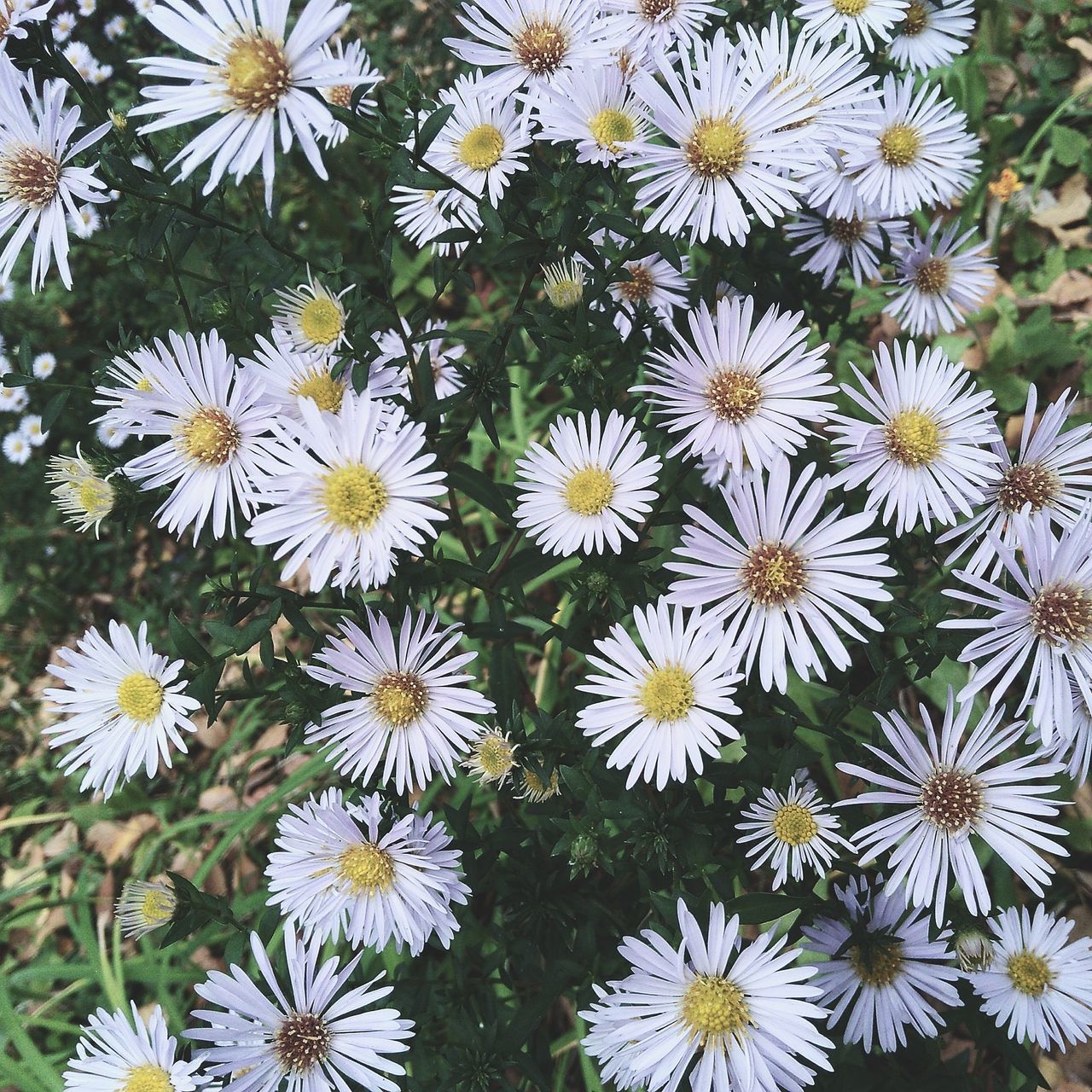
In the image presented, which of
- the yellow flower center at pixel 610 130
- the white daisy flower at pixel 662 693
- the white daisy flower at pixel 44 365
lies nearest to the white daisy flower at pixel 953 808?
the white daisy flower at pixel 662 693

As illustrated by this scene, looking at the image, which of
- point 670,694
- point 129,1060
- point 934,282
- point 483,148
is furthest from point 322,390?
point 934,282

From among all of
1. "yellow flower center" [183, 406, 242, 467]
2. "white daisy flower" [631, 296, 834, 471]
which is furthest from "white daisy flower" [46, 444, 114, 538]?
"white daisy flower" [631, 296, 834, 471]

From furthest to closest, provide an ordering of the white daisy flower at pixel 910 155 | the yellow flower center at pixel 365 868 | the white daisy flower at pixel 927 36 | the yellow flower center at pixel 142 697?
1. the white daisy flower at pixel 927 36
2. the white daisy flower at pixel 910 155
3. the yellow flower center at pixel 142 697
4. the yellow flower center at pixel 365 868

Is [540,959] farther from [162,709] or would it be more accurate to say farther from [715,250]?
[715,250]

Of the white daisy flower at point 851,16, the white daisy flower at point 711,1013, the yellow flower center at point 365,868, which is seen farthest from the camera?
the white daisy flower at point 851,16

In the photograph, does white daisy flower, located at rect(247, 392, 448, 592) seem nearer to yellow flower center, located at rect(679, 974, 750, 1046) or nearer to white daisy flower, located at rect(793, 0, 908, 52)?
yellow flower center, located at rect(679, 974, 750, 1046)

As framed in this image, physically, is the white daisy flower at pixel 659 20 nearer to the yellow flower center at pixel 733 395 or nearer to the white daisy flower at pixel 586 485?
the yellow flower center at pixel 733 395

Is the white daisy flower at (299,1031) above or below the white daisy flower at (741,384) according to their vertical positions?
below

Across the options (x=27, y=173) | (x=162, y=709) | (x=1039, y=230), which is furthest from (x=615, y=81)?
(x=1039, y=230)
